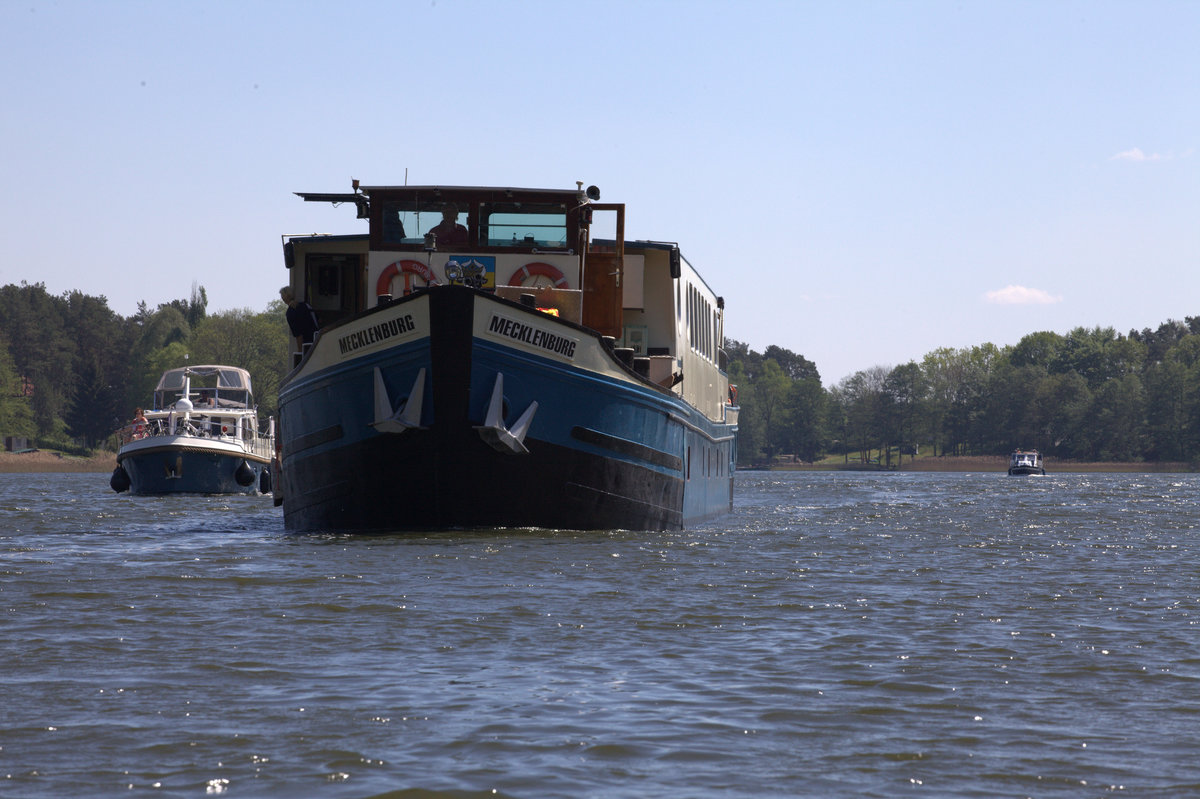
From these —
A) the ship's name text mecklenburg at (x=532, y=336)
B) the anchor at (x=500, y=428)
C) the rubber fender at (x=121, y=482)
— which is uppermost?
the ship's name text mecklenburg at (x=532, y=336)

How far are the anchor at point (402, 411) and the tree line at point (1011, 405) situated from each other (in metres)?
126

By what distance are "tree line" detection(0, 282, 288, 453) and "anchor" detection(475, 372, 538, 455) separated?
3269 inches

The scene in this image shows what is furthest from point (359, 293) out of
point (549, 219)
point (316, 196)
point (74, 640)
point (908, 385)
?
point (908, 385)

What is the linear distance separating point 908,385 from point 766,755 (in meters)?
168

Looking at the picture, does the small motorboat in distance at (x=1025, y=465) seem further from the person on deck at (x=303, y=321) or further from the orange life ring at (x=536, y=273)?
the person on deck at (x=303, y=321)

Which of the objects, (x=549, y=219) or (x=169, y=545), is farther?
(x=549, y=219)

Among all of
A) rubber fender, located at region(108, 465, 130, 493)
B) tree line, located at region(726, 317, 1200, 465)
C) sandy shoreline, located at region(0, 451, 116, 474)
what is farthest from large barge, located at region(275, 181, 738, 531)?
tree line, located at region(726, 317, 1200, 465)

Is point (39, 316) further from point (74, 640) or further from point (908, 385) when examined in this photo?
point (74, 640)

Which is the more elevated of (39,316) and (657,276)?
(39,316)

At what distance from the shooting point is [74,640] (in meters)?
8.77

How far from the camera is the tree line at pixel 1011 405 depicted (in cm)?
14250

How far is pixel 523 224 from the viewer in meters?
19.6

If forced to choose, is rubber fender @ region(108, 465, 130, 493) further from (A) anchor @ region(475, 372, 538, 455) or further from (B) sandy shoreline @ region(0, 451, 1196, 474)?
(B) sandy shoreline @ region(0, 451, 1196, 474)

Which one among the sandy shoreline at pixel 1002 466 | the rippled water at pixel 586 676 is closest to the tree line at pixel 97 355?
the sandy shoreline at pixel 1002 466
